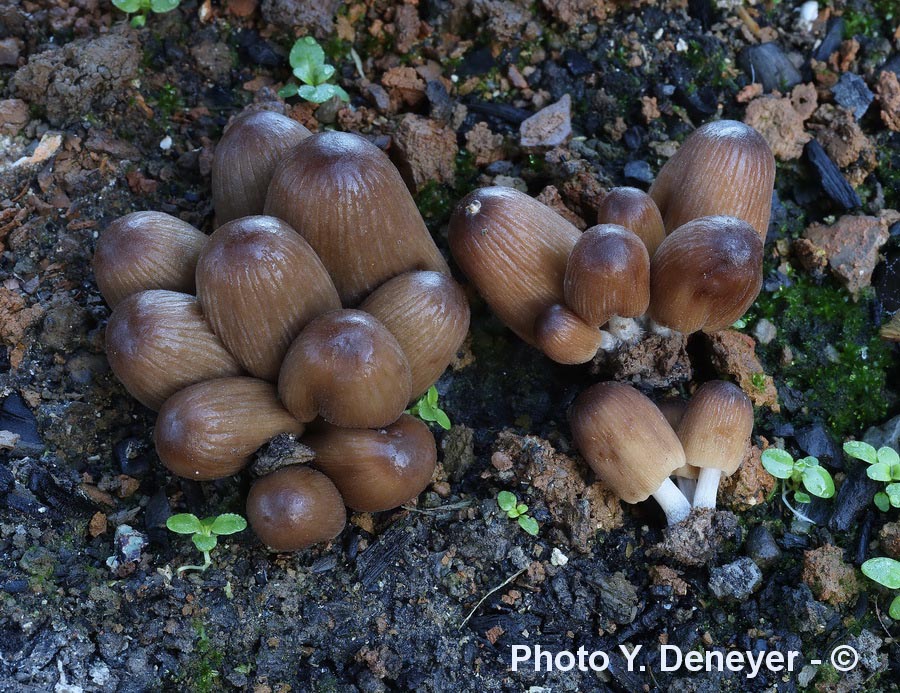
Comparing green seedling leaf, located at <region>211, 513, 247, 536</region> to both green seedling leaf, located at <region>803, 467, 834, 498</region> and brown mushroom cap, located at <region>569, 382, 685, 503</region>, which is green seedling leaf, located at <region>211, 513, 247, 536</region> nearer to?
brown mushroom cap, located at <region>569, 382, 685, 503</region>

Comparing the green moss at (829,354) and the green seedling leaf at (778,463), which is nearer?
the green seedling leaf at (778,463)

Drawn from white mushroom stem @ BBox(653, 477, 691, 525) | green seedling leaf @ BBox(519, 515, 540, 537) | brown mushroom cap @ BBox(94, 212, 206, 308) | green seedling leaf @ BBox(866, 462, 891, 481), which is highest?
brown mushroom cap @ BBox(94, 212, 206, 308)

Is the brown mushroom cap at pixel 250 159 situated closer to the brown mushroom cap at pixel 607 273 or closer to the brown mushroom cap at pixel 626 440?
the brown mushroom cap at pixel 607 273

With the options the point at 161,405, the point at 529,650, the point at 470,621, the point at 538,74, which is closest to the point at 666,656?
the point at 529,650

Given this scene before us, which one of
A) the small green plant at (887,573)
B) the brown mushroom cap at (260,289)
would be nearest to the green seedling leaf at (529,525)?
the brown mushroom cap at (260,289)

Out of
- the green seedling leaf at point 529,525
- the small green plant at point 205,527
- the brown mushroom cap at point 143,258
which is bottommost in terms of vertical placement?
the green seedling leaf at point 529,525

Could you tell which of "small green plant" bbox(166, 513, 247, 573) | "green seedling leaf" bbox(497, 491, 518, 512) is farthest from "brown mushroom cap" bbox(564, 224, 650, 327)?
"small green plant" bbox(166, 513, 247, 573)

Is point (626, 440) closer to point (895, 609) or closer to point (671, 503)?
point (671, 503)
